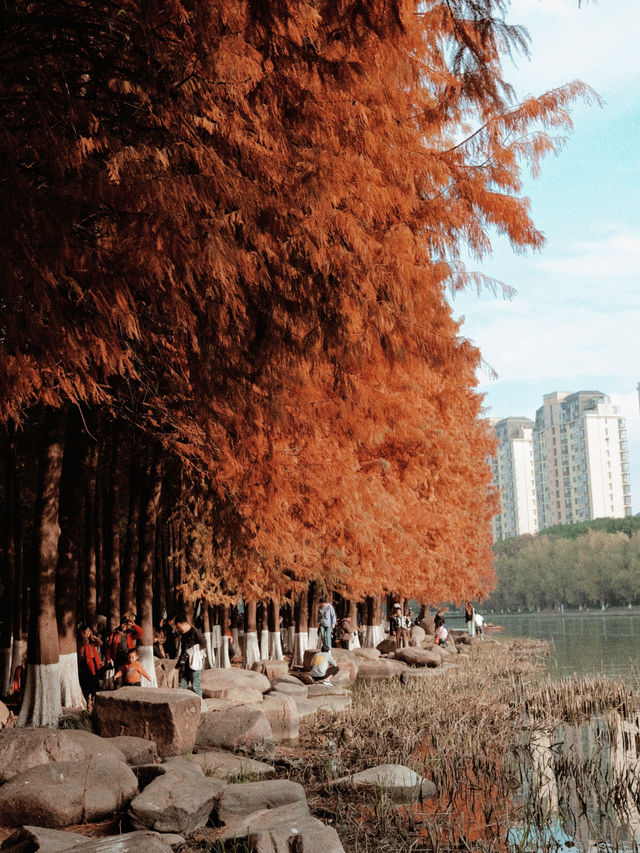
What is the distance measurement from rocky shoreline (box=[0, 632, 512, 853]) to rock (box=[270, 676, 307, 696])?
4561 mm

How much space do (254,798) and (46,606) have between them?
16.4 feet

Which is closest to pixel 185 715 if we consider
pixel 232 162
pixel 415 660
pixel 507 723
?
pixel 507 723

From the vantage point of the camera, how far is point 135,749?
10258 mm

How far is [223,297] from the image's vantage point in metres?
6.29

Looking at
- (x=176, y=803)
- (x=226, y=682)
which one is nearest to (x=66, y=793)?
(x=176, y=803)

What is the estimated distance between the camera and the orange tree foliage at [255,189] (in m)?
5.34

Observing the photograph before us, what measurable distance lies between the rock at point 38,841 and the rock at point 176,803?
0.87 m

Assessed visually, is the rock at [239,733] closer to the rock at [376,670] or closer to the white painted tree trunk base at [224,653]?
the rock at [376,670]

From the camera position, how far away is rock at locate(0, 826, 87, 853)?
271 inches

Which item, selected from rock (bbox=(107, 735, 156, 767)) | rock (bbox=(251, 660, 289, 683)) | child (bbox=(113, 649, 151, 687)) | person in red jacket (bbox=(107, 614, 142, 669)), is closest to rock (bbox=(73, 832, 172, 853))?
rock (bbox=(107, 735, 156, 767))

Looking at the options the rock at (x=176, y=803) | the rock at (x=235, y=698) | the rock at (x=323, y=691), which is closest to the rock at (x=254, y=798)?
the rock at (x=176, y=803)

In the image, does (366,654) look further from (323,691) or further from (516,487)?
(516,487)

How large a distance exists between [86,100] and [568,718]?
12380 mm

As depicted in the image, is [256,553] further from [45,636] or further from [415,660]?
[415,660]
